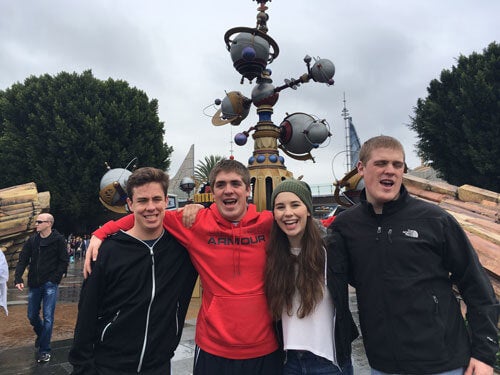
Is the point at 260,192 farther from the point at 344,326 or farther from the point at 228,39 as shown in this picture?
the point at 344,326

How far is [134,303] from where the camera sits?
2301 millimetres

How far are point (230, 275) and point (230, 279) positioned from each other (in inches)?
1.1

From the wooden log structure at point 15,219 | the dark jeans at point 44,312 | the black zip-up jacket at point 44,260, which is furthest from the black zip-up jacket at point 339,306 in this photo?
the wooden log structure at point 15,219

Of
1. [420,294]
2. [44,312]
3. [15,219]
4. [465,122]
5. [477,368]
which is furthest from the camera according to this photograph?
[465,122]

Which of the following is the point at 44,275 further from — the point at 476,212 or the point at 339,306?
the point at 476,212

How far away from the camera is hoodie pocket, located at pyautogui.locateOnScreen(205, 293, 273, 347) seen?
7.50 feet

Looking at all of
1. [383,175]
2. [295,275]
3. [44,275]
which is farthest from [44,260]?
[383,175]

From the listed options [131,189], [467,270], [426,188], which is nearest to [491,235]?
[426,188]

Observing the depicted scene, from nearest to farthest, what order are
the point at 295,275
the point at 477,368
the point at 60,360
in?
the point at 477,368 < the point at 295,275 < the point at 60,360

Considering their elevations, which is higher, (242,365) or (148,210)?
(148,210)

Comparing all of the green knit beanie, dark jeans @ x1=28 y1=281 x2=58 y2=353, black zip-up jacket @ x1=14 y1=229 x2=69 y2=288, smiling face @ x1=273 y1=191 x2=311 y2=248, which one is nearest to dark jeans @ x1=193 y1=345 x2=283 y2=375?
smiling face @ x1=273 y1=191 x2=311 y2=248

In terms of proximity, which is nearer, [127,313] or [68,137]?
[127,313]

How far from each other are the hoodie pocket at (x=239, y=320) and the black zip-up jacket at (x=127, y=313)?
289 mm

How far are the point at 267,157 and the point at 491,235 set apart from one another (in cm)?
489
